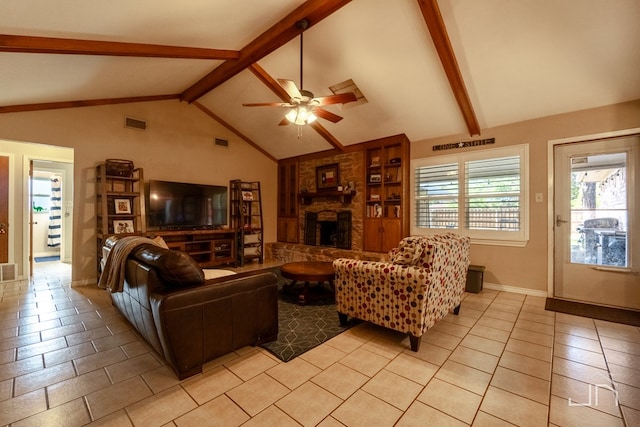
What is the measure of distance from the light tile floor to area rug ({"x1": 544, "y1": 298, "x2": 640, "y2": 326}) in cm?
32

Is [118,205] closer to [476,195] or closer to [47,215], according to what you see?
[47,215]

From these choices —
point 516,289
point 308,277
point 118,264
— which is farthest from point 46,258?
point 516,289

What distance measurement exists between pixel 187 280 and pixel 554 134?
487 centimetres

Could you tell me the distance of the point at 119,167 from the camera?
175 inches

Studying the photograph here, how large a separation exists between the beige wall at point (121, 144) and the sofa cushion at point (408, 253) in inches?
183

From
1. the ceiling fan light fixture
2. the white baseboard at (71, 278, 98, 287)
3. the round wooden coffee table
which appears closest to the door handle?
the round wooden coffee table

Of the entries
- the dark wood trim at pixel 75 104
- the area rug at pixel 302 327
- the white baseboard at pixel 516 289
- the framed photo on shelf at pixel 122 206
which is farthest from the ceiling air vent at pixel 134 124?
the white baseboard at pixel 516 289

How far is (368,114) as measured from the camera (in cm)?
485

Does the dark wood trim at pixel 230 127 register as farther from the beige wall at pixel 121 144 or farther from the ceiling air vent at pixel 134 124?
the ceiling air vent at pixel 134 124

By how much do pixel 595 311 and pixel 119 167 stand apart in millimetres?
6842

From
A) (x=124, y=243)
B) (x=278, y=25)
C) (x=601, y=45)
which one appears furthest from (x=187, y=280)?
(x=601, y=45)

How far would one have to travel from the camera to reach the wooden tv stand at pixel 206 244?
16.9 ft

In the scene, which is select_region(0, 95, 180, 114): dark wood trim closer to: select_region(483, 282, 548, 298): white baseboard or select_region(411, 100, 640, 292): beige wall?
select_region(411, 100, 640, 292): beige wall

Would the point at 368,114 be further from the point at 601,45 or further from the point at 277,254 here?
the point at 277,254
